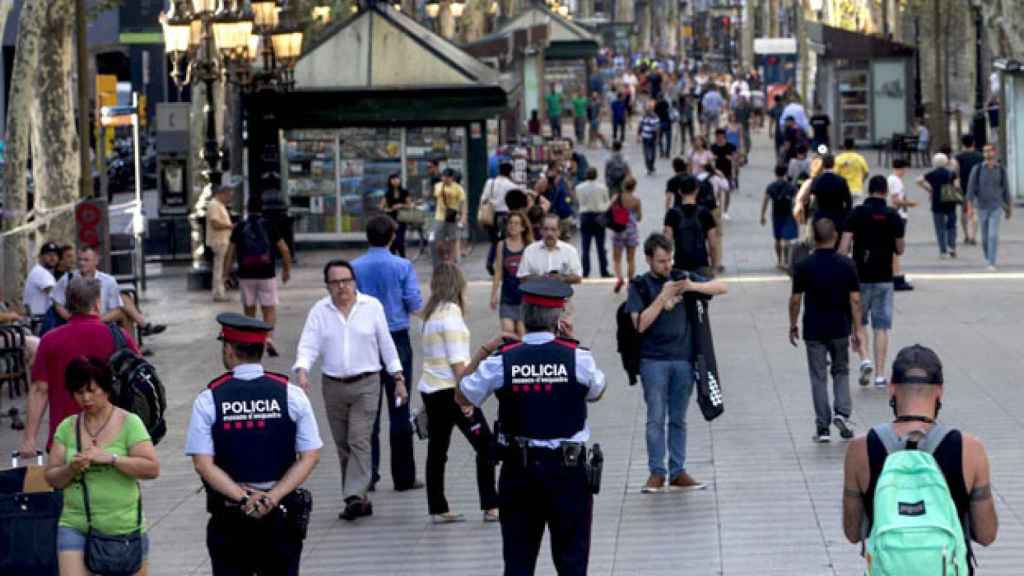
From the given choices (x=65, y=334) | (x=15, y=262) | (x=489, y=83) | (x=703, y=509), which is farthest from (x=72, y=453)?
(x=489, y=83)

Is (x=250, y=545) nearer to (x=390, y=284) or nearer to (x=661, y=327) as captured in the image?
(x=661, y=327)

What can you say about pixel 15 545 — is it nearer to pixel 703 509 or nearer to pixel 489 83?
pixel 703 509

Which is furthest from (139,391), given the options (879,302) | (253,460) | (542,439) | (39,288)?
(39,288)

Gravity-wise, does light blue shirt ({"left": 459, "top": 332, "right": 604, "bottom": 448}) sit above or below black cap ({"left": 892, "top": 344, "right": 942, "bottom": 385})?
below

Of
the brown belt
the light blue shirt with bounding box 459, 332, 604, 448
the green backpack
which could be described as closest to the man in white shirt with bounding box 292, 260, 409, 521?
the brown belt

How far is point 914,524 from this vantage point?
645cm

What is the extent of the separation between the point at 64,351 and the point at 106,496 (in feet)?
8.74

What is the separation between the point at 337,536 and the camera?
12352 mm

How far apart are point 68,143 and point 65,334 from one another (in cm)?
1523

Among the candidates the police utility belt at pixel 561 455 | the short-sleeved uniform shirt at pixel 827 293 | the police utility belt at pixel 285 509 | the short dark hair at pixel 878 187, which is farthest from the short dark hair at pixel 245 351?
the short dark hair at pixel 878 187

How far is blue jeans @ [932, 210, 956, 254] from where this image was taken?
28.4m

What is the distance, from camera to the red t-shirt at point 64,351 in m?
11.4

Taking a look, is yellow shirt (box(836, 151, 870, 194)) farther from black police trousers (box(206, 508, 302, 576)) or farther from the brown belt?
black police trousers (box(206, 508, 302, 576))

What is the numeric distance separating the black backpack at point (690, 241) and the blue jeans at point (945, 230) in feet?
25.9
